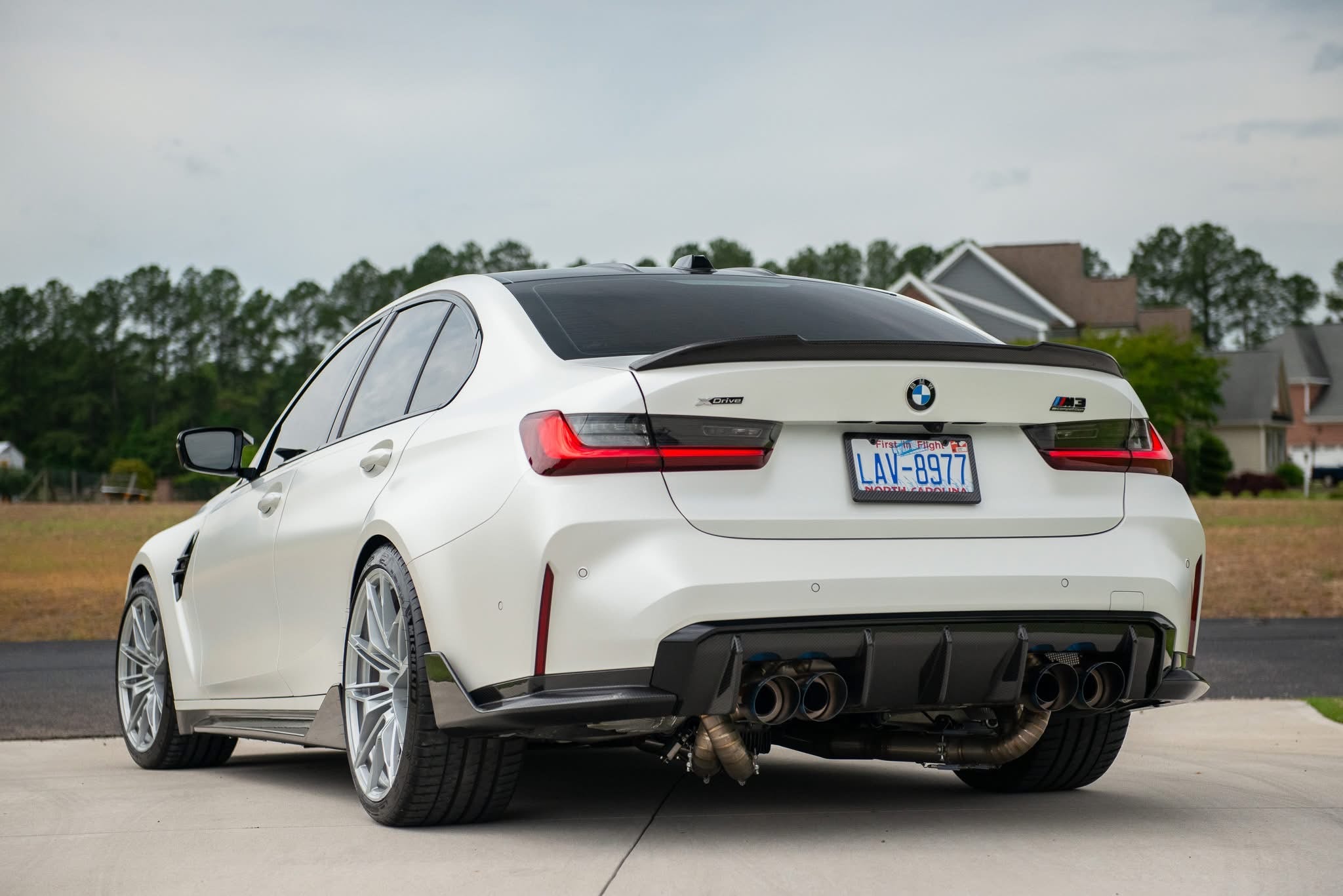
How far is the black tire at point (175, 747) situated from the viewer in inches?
272

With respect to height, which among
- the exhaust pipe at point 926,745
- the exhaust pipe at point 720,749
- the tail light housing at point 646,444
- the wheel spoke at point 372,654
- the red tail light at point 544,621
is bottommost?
the exhaust pipe at point 926,745

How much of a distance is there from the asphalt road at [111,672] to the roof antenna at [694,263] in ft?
14.2

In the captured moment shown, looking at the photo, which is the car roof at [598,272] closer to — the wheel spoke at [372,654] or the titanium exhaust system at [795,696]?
the wheel spoke at [372,654]

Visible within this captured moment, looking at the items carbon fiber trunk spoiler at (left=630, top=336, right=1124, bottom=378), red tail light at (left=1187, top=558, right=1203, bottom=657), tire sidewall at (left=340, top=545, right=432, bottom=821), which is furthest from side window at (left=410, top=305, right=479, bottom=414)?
red tail light at (left=1187, top=558, right=1203, bottom=657)

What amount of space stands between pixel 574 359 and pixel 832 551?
89 cm

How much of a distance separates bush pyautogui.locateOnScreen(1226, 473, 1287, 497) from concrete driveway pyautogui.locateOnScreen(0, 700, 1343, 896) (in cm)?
5441

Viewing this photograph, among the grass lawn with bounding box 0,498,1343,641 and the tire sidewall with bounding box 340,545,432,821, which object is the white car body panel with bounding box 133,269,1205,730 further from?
the grass lawn with bounding box 0,498,1343,641

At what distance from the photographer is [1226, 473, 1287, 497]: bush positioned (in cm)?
5841

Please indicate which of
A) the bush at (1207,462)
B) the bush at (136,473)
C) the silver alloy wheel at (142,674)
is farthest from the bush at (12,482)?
the silver alloy wheel at (142,674)

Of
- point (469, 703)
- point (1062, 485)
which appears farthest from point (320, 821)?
point (1062, 485)

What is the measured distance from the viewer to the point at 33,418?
91438 mm

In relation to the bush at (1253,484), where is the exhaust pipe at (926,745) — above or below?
above

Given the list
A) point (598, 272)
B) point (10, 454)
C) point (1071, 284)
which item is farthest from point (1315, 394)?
point (598, 272)

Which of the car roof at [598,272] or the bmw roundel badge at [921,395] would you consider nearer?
the bmw roundel badge at [921,395]
